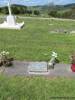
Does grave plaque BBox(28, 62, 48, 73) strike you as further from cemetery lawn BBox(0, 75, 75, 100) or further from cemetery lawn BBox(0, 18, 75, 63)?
cemetery lawn BBox(0, 18, 75, 63)

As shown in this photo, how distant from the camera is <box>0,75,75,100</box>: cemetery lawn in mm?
10195

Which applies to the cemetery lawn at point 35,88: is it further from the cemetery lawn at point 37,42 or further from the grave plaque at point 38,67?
the cemetery lawn at point 37,42

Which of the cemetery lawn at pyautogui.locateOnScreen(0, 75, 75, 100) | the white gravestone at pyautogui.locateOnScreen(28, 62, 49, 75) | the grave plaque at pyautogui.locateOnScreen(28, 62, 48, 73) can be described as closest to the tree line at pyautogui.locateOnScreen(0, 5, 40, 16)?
the grave plaque at pyautogui.locateOnScreen(28, 62, 48, 73)

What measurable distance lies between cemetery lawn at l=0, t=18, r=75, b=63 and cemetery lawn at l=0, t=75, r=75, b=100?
2.68 m

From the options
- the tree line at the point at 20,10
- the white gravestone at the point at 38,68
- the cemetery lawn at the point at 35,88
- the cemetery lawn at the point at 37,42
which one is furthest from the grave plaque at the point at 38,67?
the tree line at the point at 20,10

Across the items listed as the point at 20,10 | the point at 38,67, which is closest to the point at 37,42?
the point at 38,67

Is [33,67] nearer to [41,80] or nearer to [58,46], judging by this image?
[41,80]

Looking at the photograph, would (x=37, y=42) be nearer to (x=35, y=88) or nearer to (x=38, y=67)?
(x=38, y=67)

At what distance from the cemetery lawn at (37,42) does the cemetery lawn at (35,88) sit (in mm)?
2679

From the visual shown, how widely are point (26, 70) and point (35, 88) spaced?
1.79 metres

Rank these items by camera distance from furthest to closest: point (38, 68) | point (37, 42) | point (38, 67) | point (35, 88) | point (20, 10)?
point (20, 10), point (37, 42), point (38, 67), point (38, 68), point (35, 88)

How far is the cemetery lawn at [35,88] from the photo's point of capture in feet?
33.4

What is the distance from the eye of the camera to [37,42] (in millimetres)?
18203

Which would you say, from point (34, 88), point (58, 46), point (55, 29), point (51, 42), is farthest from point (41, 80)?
point (55, 29)
